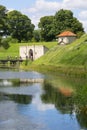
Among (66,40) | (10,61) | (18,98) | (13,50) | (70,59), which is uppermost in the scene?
(66,40)

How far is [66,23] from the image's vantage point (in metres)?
194

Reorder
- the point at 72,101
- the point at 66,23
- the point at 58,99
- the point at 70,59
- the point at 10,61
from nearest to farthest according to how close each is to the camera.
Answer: the point at 72,101, the point at 58,99, the point at 70,59, the point at 10,61, the point at 66,23

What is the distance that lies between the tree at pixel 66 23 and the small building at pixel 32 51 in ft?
99.8

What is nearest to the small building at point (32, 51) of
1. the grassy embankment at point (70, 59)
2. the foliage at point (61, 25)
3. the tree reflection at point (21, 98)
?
the grassy embankment at point (70, 59)

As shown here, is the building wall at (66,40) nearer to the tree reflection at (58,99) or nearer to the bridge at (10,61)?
the bridge at (10,61)

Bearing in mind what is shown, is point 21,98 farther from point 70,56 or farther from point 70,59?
point 70,56

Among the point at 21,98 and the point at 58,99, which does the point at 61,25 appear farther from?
the point at 58,99

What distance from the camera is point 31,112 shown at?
45.9 m

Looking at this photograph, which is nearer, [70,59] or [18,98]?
[18,98]

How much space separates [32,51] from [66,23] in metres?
35.3

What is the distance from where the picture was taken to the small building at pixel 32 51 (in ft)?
521

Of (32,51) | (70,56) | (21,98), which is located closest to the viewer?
(21,98)

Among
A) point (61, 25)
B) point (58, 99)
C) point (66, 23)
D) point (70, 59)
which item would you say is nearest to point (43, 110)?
point (58, 99)

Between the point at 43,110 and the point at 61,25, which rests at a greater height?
the point at 61,25
